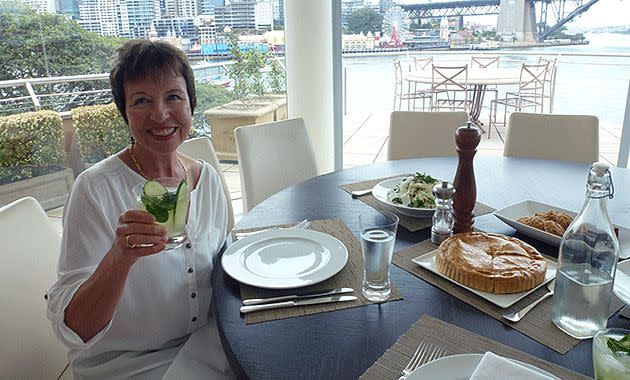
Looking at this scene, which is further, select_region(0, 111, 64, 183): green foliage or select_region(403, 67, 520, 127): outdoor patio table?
select_region(403, 67, 520, 127): outdoor patio table

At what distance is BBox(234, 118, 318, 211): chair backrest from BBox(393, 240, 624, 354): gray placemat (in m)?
1.33

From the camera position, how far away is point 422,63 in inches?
207

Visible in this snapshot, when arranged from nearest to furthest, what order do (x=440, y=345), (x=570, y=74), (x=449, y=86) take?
(x=440, y=345), (x=570, y=74), (x=449, y=86)

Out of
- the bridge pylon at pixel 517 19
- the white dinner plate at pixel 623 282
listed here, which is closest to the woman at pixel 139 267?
the white dinner plate at pixel 623 282

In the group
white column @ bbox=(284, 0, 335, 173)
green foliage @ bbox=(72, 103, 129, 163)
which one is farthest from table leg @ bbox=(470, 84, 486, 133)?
green foliage @ bbox=(72, 103, 129, 163)

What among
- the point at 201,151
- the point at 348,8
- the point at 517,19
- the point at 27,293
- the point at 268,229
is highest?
the point at 348,8

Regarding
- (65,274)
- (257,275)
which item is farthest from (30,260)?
(257,275)

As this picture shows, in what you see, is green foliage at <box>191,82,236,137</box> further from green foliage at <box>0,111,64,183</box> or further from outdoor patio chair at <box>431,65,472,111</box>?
outdoor patio chair at <box>431,65,472,111</box>

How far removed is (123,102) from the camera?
1.41 metres

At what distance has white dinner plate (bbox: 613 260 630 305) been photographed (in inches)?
40.9

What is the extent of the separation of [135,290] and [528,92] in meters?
5.01

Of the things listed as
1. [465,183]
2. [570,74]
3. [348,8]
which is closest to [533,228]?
[465,183]

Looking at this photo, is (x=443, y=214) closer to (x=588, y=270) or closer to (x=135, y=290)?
(x=588, y=270)

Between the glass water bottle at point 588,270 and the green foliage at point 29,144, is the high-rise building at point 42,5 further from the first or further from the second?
the glass water bottle at point 588,270
